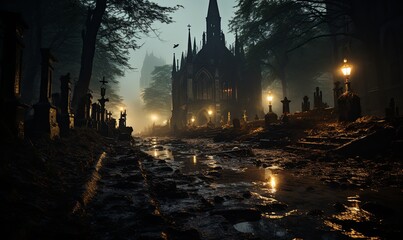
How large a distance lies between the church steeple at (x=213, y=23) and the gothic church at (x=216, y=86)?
1139mm

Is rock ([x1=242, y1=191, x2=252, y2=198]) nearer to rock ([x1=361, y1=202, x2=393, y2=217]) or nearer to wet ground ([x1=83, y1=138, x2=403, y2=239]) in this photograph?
wet ground ([x1=83, y1=138, x2=403, y2=239])

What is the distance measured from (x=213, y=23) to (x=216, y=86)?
14384mm

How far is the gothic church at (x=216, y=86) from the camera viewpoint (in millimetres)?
38594

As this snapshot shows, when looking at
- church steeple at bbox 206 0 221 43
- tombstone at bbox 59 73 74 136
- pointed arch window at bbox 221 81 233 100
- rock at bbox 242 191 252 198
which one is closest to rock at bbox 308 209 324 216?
rock at bbox 242 191 252 198

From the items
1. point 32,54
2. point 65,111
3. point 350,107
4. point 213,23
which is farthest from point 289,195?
point 213,23

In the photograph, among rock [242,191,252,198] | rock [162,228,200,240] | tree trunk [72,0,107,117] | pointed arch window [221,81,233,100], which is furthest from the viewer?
pointed arch window [221,81,233,100]

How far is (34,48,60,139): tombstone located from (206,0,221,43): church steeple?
130 ft

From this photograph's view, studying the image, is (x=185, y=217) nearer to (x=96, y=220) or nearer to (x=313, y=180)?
(x=96, y=220)

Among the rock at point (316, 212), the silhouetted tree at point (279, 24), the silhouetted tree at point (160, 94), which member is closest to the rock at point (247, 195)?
the rock at point (316, 212)

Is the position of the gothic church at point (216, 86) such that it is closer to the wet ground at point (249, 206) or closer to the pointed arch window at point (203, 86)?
the pointed arch window at point (203, 86)

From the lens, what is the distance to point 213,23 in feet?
146

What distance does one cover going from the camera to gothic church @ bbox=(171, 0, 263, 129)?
38.6 metres

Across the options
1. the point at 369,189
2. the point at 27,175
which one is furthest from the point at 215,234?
the point at 369,189

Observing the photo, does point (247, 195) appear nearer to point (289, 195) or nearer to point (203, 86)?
point (289, 195)
